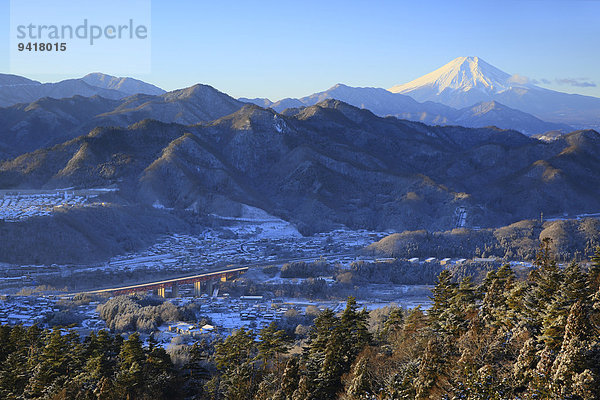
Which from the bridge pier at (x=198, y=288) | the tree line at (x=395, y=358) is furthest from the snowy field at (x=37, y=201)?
the tree line at (x=395, y=358)

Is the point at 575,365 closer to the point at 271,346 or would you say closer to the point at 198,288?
the point at 271,346

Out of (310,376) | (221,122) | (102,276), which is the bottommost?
(102,276)

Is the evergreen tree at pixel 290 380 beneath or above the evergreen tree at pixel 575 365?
beneath

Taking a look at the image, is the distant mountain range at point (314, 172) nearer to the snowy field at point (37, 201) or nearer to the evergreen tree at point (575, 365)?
the snowy field at point (37, 201)

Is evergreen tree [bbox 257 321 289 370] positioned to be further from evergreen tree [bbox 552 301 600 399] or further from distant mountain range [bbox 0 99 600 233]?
distant mountain range [bbox 0 99 600 233]

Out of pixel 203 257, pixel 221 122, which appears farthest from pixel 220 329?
pixel 221 122

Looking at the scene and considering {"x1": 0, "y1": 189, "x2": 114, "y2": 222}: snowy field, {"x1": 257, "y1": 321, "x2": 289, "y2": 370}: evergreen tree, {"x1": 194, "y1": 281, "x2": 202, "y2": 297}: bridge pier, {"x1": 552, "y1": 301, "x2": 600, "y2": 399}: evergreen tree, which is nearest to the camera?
{"x1": 552, "y1": 301, "x2": 600, "y2": 399}: evergreen tree

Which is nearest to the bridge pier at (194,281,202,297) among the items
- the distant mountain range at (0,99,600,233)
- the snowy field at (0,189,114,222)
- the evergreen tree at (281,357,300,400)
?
the snowy field at (0,189,114,222)

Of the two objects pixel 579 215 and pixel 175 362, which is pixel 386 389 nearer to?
pixel 175 362

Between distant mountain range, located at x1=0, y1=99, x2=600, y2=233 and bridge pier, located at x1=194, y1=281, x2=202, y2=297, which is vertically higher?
distant mountain range, located at x1=0, y1=99, x2=600, y2=233
